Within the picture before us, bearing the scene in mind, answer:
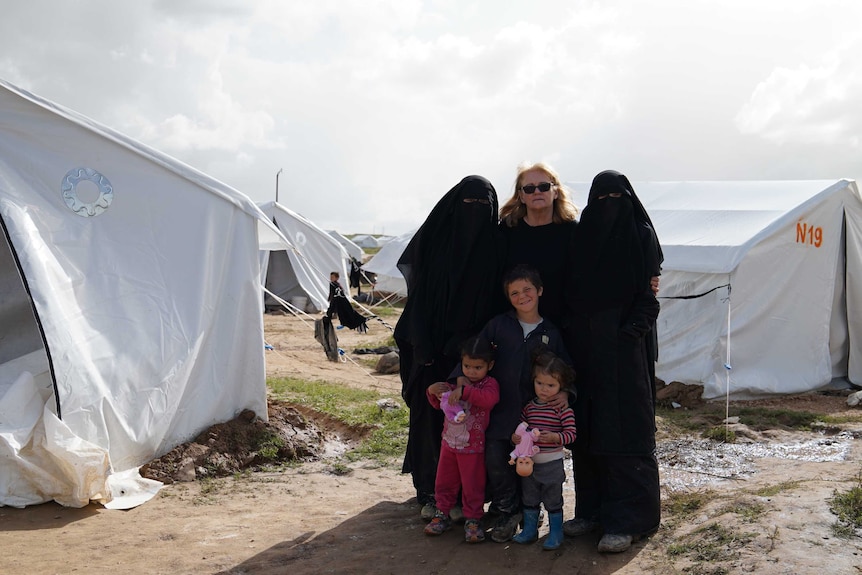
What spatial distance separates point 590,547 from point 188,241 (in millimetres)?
3329

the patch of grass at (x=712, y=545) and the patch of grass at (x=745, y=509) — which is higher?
the patch of grass at (x=745, y=509)

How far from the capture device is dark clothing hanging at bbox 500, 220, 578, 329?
3.60 metres

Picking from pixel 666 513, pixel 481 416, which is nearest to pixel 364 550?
pixel 481 416

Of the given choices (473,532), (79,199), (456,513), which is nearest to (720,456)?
(456,513)

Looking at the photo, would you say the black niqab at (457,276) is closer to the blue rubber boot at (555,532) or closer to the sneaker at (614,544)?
the blue rubber boot at (555,532)

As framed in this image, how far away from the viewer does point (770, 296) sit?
8.38m

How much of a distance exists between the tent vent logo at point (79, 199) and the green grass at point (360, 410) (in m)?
2.36

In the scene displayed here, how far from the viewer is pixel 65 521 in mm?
4121

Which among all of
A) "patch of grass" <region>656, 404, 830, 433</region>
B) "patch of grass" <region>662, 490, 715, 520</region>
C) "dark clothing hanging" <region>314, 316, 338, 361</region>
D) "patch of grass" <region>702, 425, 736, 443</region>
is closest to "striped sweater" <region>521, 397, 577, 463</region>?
"patch of grass" <region>662, 490, 715, 520</region>

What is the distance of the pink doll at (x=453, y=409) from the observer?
136 inches

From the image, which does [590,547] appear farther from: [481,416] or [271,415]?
[271,415]

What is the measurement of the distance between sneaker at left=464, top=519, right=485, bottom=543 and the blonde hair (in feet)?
4.54

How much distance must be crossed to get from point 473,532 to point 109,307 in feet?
8.94

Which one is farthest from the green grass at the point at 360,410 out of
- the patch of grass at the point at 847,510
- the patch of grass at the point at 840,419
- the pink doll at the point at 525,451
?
the patch of grass at the point at 840,419
